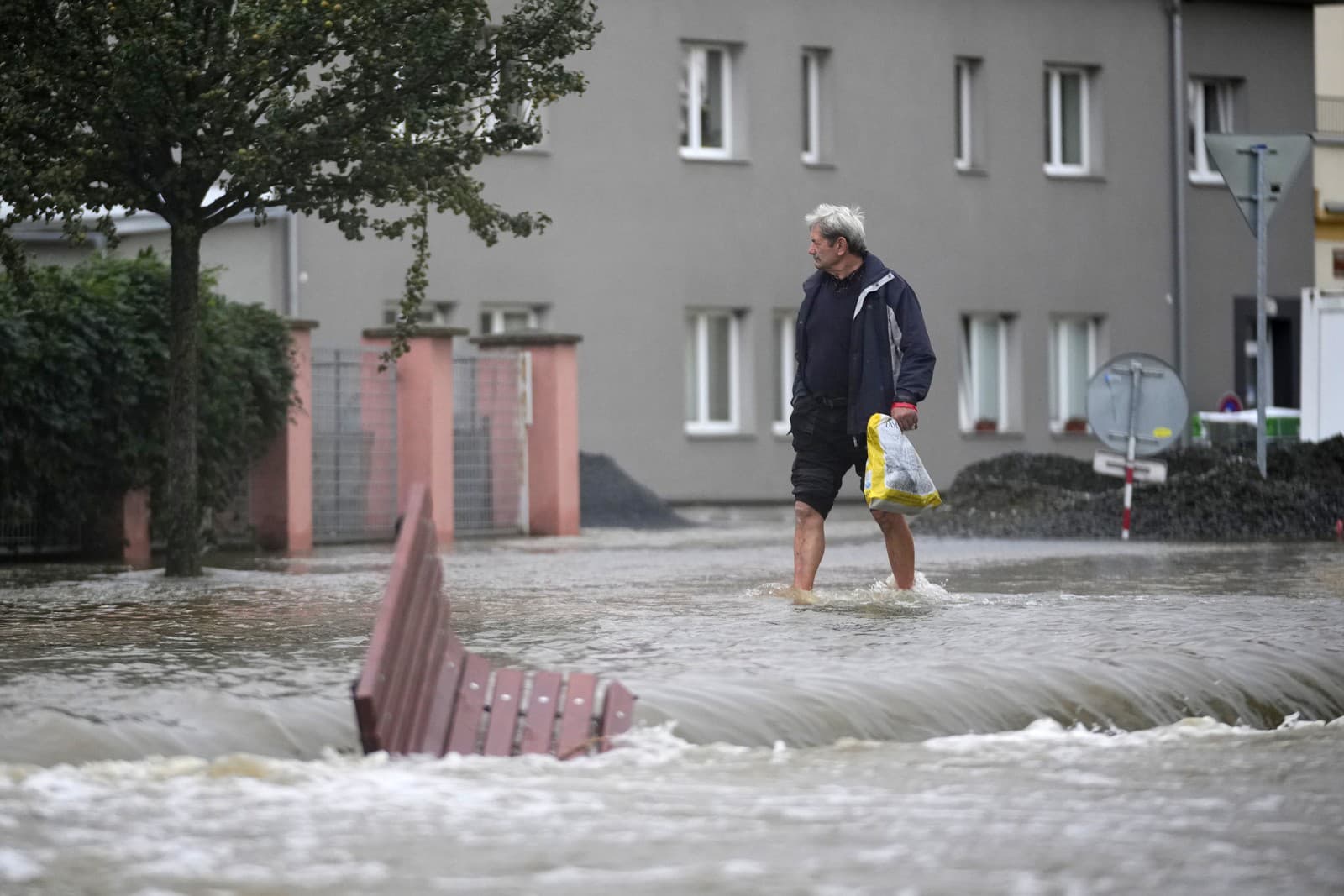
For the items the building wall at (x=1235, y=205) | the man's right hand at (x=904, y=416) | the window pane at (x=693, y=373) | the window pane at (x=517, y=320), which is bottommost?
the man's right hand at (x=904, y=416)

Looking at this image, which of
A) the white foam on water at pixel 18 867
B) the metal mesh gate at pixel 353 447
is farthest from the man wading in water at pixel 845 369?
the metal mesh gate at pixel 353 447

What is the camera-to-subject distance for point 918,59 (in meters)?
32.6

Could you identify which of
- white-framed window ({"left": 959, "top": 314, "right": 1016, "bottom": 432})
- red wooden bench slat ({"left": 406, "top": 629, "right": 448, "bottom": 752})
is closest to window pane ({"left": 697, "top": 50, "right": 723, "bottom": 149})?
white-framed window ({"left": 959, "top": 314, "right": 1016, "bottom": 432})

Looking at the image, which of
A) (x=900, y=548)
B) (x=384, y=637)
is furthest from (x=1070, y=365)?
(x=384, y=637)

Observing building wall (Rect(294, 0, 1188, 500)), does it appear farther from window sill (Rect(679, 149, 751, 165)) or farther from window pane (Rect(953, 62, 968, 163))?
window pane (Rect(953, 62, 968, 163))

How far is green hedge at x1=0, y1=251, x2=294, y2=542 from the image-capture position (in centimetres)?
1636

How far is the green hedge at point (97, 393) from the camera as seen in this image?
1636 centimetres

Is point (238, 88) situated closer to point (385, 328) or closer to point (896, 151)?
point (385, 328)

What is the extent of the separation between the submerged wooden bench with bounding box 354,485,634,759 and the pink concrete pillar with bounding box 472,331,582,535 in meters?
14.4

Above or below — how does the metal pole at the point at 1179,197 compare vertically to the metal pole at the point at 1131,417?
above

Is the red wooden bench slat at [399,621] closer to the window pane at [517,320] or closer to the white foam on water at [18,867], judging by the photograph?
the white foam on water at [18,867]

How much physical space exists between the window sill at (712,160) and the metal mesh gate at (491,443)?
30.1 ft

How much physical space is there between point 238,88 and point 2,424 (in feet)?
13.3

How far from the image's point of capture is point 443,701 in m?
6.94
